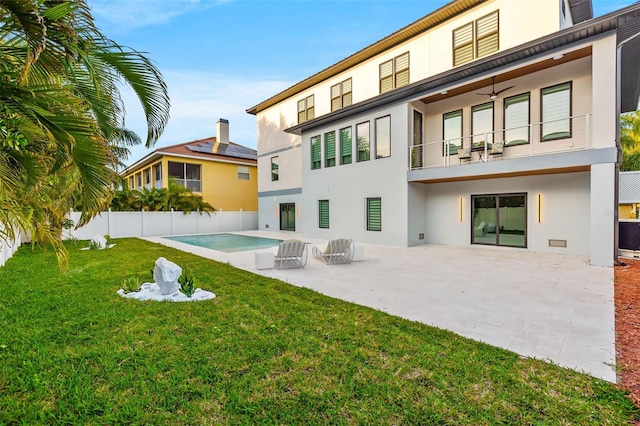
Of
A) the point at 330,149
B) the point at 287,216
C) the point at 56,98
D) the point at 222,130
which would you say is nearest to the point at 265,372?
the point at 56,98

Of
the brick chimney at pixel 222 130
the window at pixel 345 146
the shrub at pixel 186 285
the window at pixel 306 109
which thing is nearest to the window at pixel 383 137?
the window at pixel 345 146

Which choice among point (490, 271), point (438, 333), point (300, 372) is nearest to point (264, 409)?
point (300, 372)

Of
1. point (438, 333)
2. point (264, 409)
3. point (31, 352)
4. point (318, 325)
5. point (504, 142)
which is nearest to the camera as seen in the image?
point (264, 409)

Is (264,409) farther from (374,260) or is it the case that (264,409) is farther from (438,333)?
(374,260)

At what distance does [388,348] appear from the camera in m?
3.86

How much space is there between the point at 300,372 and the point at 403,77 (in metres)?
15.6

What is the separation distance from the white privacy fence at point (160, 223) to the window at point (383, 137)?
13.7 meters

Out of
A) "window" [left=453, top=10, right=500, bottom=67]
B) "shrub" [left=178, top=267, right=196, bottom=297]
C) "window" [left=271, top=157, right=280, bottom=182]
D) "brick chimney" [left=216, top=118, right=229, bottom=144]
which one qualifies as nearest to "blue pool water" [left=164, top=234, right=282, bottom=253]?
"window" [left=271, top=157, right=280, bottom=182]

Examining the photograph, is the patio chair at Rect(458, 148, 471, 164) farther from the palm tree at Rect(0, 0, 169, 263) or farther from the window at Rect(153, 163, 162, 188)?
the window at Rect(153, 163, 162, 188)

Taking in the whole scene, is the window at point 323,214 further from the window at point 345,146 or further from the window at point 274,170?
the window at point 274,170

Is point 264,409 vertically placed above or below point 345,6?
below

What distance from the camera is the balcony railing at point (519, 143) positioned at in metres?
10.6

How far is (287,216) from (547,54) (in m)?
16.2

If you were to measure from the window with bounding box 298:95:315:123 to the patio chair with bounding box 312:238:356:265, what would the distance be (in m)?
13.0
